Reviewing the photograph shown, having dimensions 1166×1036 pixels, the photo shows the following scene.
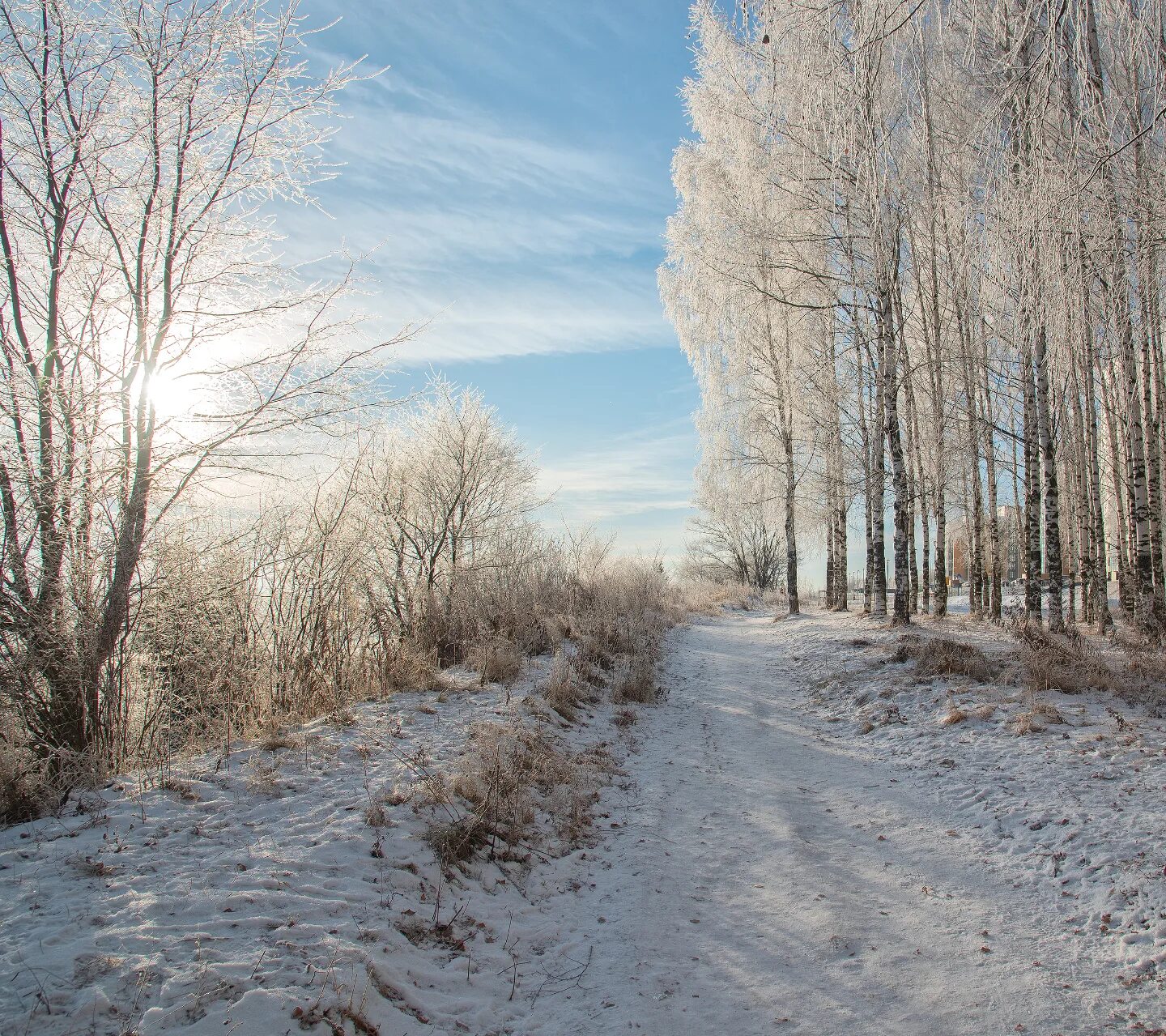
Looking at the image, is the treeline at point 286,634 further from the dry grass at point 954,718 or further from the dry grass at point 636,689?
the dry grass at point 954,718

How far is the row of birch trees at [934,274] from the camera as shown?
4.44 metres

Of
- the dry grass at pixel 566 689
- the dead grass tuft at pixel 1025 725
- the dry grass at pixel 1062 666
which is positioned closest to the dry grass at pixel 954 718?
the dead grass tuft at pixel 1025 725

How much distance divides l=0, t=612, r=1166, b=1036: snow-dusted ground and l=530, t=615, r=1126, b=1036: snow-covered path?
0.05 ft

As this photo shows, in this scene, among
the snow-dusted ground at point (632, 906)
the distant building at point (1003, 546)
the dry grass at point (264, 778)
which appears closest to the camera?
the snow-dusted ground at point (632, 906)

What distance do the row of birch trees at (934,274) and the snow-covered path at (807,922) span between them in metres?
4.20

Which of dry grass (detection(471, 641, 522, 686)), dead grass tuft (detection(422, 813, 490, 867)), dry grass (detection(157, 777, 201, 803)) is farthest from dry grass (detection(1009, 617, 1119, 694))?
dry grass (detection(157, 777, 201, 803))

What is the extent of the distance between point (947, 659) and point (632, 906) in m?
5.63

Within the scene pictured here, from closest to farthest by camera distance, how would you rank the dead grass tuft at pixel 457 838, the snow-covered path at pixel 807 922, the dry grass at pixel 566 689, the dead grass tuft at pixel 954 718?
the snow-covered path at pixel 807 922 < the dead grass tuft at pixel 457 838 < the dead grass tuft at pixel 954 718 < the dry grass at pixel 566 689

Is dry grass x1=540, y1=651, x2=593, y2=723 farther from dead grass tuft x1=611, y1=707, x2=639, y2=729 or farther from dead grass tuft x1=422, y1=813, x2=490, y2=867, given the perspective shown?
dead grass tuft x1=422, y1=813, x2=490, y2=867

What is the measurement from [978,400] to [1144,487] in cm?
386

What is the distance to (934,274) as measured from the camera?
12.1 m

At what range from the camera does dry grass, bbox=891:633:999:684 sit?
23.3 feet

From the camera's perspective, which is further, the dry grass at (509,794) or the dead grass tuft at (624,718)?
the dead grass tuft at (624,718)

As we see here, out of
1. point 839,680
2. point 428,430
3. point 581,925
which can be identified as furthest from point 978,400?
point 581,925
